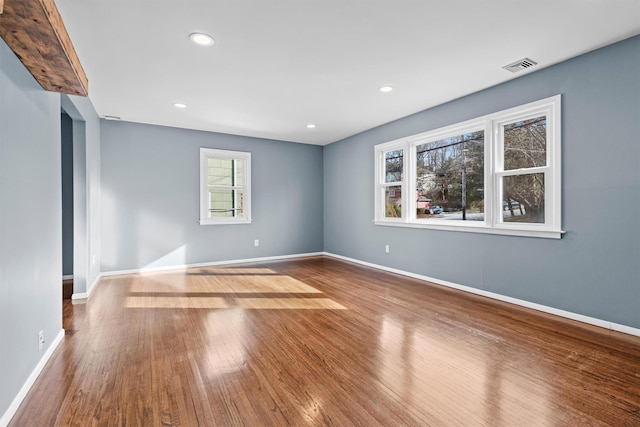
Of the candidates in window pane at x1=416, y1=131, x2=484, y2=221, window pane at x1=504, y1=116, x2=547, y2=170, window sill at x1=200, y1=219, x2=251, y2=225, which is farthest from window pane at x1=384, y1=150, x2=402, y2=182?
window sill at x1=200, y1=219, x2=251, y2=225

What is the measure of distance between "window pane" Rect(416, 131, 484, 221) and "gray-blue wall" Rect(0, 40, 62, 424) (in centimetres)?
437

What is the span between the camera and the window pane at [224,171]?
5973 mm

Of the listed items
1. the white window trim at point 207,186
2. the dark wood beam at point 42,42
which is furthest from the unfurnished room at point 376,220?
the white window trim at point 207,186

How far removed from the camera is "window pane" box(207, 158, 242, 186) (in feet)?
19.6

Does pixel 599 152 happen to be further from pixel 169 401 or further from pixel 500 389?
pixel 169 401

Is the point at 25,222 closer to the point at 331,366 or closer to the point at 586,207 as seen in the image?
the point at 331,366

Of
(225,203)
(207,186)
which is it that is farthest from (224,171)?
(225,203)

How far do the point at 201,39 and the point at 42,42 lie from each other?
3.89 feet

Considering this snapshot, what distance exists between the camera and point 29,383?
1936 mm

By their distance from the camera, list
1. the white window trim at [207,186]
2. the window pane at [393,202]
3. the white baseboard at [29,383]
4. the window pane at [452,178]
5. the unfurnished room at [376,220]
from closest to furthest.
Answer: the white baseboard at [29,383] < the unfurnished room at [376,220] < the window pane at [452,178] < the window pane at [393,202] < the white window trim at [207,186]

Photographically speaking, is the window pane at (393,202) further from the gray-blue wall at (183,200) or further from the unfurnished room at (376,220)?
the gray-blue wall at (183,200)

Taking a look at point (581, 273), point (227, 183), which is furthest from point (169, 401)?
point (227, 183)

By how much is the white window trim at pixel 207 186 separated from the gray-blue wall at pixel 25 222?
3.09 meters

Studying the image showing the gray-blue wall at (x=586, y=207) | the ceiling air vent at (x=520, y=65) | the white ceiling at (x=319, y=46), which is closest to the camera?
the white ceiling at (x=319, y=46)
